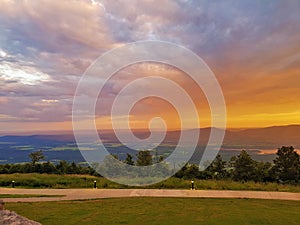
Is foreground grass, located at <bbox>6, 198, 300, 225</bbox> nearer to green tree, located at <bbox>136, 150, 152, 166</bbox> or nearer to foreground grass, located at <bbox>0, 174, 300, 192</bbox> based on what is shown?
foreground grass, located at <bbox>0, 174, 300, 192</bbox>

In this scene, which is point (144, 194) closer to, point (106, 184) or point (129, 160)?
point (106, 184)

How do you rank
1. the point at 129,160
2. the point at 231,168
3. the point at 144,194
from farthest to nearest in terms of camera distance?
the point at 129,160
the point at 231,168
the point at 144,194

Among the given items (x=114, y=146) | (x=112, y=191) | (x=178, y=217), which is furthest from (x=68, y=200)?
(x=114, y=146)

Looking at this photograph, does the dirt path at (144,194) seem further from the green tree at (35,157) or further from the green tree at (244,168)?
the green tree at (35,157)

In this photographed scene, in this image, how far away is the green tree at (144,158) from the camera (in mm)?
24570

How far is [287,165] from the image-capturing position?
21.3m

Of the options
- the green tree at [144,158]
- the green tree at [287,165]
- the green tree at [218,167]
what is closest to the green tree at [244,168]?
the green tree at [218,167]

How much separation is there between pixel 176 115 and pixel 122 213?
45.5 feet

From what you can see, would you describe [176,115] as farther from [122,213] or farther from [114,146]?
[122,213]

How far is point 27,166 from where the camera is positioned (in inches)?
904

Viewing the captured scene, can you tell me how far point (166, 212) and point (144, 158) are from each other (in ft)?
50.0

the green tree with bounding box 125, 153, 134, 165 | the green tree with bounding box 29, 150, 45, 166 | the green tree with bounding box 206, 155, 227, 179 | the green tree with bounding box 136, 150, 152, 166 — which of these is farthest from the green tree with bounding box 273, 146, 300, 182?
the green tree with bounding box 29, 150, 45, 166

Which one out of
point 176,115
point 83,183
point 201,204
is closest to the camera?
point 201,204

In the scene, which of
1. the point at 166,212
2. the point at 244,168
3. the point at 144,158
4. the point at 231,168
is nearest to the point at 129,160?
the point at 144,158
